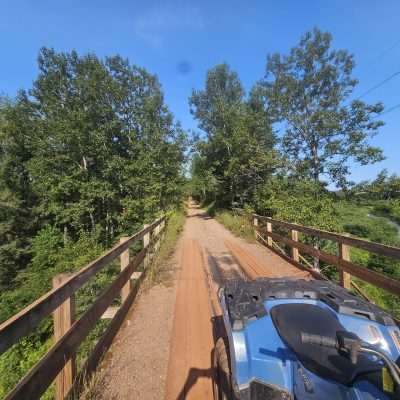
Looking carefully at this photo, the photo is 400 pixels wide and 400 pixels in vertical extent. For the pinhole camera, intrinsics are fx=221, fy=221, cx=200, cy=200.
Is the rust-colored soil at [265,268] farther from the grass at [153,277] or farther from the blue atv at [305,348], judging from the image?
the blue atv at [305,348]

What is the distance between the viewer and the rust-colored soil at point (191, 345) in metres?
1.99

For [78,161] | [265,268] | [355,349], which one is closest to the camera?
[355,349]

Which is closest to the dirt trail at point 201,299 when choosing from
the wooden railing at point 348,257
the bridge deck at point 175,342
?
the bridge deck at point 175,342

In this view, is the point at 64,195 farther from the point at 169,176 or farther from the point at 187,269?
the point at 187,269

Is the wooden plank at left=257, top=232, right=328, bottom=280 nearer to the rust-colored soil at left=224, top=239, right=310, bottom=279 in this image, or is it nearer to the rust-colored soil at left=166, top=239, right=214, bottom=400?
the rust-colored soil at left=224, top=239, right=310, bottom=279

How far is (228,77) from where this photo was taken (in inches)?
862

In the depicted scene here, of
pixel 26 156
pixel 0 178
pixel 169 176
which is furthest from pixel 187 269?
pixel 26 156

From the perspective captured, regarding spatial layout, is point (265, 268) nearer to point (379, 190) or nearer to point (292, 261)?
point (292, 261)

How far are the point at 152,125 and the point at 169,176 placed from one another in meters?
4.22

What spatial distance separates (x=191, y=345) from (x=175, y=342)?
8.3 inches

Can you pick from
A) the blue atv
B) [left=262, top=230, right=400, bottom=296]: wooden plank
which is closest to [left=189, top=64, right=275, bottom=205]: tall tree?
[left=262, top=230, right=400, bottom=296]: wooden plank

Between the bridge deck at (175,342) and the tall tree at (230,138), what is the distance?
10581 mm

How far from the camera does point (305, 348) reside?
1300 millimetres

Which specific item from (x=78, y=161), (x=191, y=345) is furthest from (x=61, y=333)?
(x=78, y=161)
